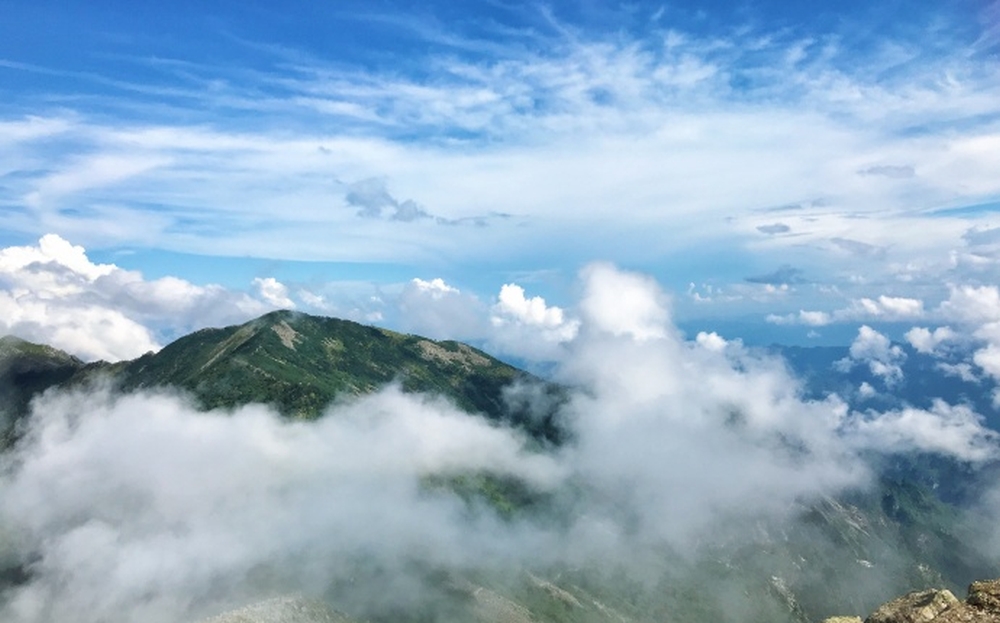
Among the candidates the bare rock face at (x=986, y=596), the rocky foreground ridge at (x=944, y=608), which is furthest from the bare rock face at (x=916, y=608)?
the bare rock face at (x=986, y=596)

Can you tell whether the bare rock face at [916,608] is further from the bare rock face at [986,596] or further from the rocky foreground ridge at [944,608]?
the bare rock face at [986,596]

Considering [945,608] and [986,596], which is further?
[945,608]

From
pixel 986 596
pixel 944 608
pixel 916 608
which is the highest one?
pixel 986 596

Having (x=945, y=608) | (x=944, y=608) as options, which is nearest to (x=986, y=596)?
(x=945, y=608)

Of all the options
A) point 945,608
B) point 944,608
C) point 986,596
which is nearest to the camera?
point 986,596

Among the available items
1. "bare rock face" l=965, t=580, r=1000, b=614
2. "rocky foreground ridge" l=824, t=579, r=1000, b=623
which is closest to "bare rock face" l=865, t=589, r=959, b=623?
"rocky foreground ridge" l=824, t=579, r=1000, b=623

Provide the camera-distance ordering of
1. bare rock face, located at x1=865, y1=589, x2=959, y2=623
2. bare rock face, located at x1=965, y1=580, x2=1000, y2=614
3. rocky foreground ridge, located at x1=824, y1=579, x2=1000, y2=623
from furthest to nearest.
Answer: bare rock face, located at x1=865, y1=589, x2=959, y2=623 < bare rock face, located at x1=965, y1=580, x2=1000, y2=614 < rocky foreground ridge, located at x1=824, y1=579, x2=1000, y2=623

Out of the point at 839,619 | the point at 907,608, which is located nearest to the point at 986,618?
the point at 907,608

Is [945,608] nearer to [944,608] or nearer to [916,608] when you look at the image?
[944,608]

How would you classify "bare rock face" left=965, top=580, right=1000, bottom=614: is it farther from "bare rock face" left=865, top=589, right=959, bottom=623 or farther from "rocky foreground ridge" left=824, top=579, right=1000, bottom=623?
"bare rock face" left=865, top=589, right=959, bottom=623
